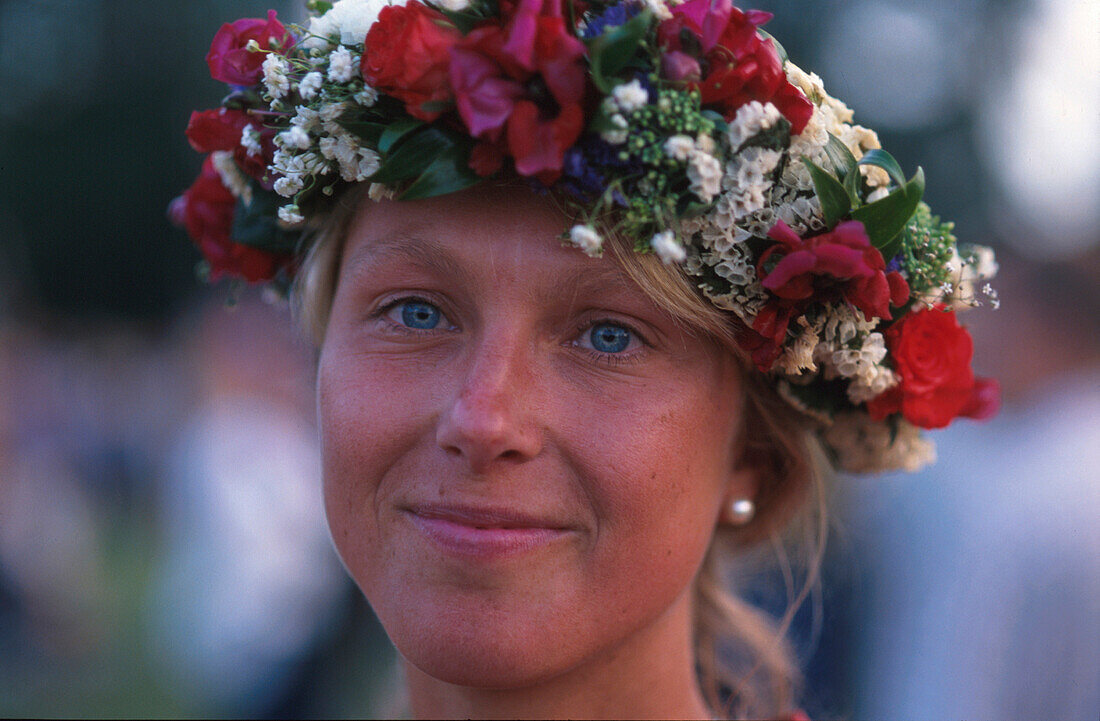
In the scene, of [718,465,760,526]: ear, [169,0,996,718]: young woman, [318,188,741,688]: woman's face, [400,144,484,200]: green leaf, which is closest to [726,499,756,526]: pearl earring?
[718,465,760,526]: ear

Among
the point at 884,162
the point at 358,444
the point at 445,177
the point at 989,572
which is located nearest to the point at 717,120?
the point at 884,162

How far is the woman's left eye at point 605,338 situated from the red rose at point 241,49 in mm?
940

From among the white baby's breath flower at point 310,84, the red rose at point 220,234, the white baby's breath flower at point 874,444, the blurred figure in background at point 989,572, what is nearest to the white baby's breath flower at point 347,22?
the white baby's breath flower at point 310,84

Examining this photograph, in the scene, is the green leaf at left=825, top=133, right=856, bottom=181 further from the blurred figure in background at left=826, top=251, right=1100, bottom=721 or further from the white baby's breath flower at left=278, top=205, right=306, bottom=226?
the blurred figure in background at left=826, top=251, right=1100, bottom=721

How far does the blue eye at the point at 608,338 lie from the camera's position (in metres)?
1.77

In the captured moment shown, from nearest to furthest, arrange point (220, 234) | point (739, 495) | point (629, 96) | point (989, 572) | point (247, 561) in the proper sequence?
point (629, 96), point (739, 495), point (220, 234), point (989, 572), point (247, 561)

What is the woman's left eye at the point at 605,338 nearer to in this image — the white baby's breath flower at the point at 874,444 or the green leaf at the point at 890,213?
the green leaf at the point at 890,213

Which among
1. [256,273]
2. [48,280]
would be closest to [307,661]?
[256,273]

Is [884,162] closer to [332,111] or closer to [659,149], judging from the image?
[659,149]

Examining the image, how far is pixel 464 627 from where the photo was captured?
168 cm

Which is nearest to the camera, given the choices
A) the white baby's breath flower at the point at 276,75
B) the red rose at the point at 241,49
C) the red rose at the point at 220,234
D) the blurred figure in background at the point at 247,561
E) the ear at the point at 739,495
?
the white baby's breath flower at the point at 276,75

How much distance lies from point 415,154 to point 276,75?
391mm

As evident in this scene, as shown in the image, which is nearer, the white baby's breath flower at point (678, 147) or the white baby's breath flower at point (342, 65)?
the white baby's breath flower at point (678, 147)

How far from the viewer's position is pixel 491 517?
1668 mm
